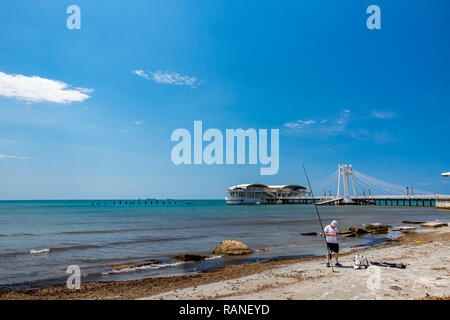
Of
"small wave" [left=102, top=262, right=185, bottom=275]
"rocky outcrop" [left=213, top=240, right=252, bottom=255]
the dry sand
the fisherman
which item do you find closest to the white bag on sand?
the dry sand

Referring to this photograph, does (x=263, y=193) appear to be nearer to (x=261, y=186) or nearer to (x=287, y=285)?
(x=261, y=186)

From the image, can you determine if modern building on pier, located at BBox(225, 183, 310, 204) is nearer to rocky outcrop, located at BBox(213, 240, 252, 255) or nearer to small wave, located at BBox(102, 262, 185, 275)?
rocky outcrop, located at BBox(213, 240, 252, 255)

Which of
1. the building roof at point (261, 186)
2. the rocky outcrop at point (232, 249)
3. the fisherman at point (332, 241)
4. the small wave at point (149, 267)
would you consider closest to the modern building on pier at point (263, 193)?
the building roof at point (261, 186)

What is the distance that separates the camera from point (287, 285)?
8.96 m

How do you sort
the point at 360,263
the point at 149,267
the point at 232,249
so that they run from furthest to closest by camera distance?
1. the point at 232,249
2. the point at 149,267
3. the point at 360,263

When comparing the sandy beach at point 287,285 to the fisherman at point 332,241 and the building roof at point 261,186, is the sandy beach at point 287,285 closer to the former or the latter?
the fisherman at point 332,241

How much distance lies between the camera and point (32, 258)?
55.0 ft

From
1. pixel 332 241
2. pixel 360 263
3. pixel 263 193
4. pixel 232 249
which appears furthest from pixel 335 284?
pixel 263 193

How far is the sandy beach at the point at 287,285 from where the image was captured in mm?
7795

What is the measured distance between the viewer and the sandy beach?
7.79m
